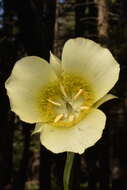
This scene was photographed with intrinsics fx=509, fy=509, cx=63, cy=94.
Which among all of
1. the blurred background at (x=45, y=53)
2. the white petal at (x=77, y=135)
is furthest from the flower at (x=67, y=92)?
the blurred background at (x=45, y=53)

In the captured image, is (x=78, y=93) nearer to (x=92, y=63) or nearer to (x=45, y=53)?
(x=92, y=63)

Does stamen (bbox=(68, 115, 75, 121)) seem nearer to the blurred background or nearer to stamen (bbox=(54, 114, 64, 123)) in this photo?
stamen (bbox=(54, 114, 64, 123))

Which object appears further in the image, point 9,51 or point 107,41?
point 107,41

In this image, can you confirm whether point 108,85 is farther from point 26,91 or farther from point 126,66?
point 126,66

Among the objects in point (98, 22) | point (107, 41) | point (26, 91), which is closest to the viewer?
point (26, 91)

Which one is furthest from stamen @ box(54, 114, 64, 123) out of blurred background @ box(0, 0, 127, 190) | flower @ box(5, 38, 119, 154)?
blurred background @ box(0, 0, 127, 190)

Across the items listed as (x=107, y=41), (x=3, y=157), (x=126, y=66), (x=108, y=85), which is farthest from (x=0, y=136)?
(x=126, y=66)

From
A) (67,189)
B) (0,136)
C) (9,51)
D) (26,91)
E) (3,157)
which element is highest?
(26,91)

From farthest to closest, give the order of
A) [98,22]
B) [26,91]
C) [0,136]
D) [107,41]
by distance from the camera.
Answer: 1. [98,22]
2. [107,41]
3. [0,136]
4. [26,91]
